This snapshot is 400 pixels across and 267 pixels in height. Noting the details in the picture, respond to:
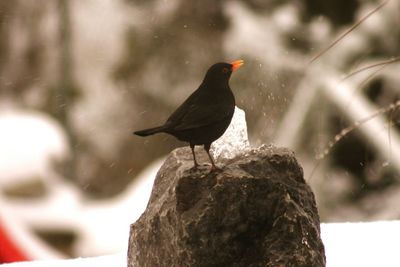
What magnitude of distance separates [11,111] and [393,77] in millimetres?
1681

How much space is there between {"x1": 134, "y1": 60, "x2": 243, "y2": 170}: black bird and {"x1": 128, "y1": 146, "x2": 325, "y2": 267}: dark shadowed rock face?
6 cm

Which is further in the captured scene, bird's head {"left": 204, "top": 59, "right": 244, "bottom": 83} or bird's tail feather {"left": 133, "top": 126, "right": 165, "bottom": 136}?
bird's head {"left": 204, "top": 59, "right": 244, "bottom": 83}

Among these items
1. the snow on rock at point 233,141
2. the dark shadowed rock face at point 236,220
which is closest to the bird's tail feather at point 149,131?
the dark shadowed rock face at point 236,220

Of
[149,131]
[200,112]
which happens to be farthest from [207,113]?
[149,131]

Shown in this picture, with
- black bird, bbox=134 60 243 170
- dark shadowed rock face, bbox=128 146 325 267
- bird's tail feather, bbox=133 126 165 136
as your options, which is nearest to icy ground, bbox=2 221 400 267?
dark shadowed rock face, bbox=128 146 325 267

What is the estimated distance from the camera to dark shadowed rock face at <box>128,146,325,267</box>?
135 cm

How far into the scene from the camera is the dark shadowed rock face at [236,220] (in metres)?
1.35

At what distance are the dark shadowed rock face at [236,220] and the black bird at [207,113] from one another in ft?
0.20

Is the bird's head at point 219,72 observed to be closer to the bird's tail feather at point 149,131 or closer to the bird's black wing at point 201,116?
the bird's black wing at point 201,116

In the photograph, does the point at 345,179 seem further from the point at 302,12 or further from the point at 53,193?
the point at 53,193

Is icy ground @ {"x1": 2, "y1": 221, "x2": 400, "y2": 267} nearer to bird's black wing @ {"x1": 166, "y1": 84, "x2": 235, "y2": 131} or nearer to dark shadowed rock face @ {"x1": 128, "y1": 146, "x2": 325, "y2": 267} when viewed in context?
dark shadowed rock face @ {"x1": 128, "y1": 146, "x2": 325, "y2": 267}

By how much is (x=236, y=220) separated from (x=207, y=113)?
0.22 m

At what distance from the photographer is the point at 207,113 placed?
1.35 meters

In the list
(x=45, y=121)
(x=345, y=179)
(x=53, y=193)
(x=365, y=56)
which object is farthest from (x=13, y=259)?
(x=365, y=56)
